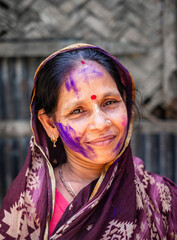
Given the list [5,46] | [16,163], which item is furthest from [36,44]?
[16,163]

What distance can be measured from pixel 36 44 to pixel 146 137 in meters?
1.82

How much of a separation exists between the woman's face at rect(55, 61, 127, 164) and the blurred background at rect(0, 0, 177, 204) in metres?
1.46

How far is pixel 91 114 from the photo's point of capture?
4.78ft

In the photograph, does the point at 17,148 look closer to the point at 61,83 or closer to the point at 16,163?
the point at 16,163

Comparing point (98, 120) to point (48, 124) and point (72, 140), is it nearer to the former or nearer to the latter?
point (72, 140)

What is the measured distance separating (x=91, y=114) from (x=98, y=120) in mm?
73

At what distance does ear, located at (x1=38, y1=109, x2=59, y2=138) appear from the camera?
1671 millimetres

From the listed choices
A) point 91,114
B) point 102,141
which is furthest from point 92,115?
point 102,141

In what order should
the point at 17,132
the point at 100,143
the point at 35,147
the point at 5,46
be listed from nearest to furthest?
1. the point at 100,143
2. the point at 35,147
3. the point at 5,46
4. the point at 17,132

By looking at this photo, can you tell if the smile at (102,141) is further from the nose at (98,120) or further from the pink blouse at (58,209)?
the pink blouse at (58,209)

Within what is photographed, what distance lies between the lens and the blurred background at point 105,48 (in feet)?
9.73

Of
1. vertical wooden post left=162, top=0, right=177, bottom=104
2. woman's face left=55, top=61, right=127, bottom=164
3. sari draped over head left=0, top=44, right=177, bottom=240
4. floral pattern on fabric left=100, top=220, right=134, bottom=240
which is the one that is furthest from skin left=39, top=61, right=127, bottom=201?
vertical wooden post left=162, top=0, right=177, bottom=104

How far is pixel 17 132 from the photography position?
3.16 m

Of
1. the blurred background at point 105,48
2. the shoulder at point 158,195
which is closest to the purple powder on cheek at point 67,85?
the shoulder at point 158,195
